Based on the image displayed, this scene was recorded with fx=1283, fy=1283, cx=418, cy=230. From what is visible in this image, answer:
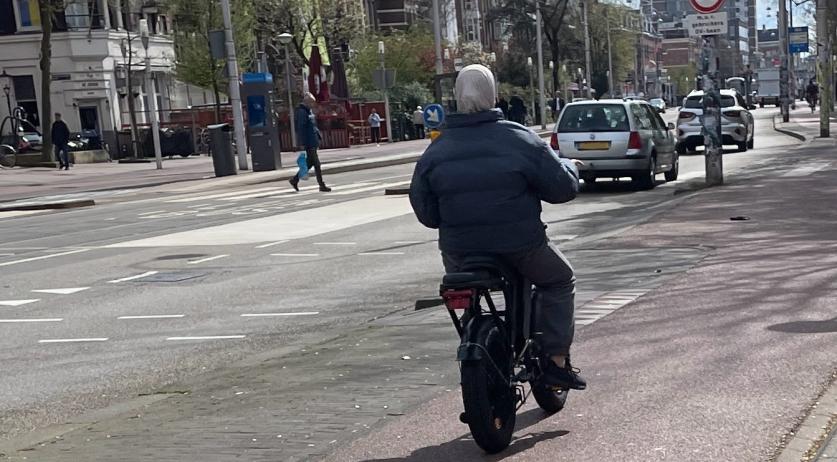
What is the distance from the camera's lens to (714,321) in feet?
26.5

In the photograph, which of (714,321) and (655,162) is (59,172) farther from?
(714,321)

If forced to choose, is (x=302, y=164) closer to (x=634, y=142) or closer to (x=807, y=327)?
(x=634, y=142)

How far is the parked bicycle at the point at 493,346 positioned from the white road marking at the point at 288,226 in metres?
11.0

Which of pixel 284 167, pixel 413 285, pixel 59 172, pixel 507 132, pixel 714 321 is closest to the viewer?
pixel 507 132

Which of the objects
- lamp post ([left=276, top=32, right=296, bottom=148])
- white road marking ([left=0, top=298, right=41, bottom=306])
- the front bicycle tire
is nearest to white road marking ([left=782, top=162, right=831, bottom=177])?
white road marking ([left=0, top=298, right=41, bottom=306])

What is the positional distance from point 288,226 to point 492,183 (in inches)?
515

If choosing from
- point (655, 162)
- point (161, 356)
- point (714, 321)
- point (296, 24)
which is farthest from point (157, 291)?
point (296, 24)

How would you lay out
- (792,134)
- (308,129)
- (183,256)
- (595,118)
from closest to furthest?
(183,256), (595,118), (308,129), (792,134)

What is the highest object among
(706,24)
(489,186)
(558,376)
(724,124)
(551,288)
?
(706,24)

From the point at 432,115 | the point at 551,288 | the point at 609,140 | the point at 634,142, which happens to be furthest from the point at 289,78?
the point at 551,288

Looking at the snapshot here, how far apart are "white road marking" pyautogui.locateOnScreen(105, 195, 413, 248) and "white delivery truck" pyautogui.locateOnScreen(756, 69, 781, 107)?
295 feet

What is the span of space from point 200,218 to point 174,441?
15239mm

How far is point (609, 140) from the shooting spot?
2183 centimetres

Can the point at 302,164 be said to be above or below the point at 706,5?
below
